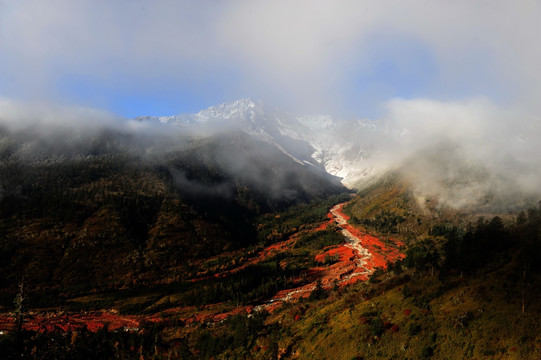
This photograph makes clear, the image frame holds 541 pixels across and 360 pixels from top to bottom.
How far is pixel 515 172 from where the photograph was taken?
175 m

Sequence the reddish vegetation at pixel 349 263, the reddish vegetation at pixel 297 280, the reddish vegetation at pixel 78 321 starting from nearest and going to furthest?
1. the reddish vegetation at pixel 78 321
2. the reddish vegetation at pixel 297 280
3. the reddish vegetation at pixel 349 263

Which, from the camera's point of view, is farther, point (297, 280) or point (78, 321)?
point (297, 280)

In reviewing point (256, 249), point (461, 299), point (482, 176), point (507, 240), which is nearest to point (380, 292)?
point (461, 299)

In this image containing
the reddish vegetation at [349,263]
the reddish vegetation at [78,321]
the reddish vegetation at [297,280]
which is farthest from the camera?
the reddish vegetation at [349,263]

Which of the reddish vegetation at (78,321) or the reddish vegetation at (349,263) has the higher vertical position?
the reddish vegetation at (78,321)

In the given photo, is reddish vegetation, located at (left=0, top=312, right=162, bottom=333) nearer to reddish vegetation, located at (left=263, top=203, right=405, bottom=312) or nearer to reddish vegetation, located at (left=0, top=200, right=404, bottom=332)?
reddish vegetation, located at (left=0, top=200, right=404, bottom=332)

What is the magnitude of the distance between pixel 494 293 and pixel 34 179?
222 m

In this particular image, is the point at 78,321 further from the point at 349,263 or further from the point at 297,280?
the point at 349,263

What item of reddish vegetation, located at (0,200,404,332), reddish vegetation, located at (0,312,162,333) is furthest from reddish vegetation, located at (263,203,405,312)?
reddish vegetation, located at (0,312,162,333)

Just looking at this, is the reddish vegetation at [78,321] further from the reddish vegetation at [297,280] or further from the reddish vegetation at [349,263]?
the reddish vegetation at [349,263]

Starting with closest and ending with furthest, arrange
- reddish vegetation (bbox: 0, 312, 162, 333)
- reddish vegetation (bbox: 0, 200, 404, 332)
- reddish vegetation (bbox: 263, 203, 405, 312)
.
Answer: reddish vegetation (bbox: 0, 312, 162, 333), reddish vegetation (bbox: 0, 200, 404, 332), reddish vegetation (bbox: 263, 203, 405, 312)

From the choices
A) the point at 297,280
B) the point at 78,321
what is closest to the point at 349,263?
the point at 297,280

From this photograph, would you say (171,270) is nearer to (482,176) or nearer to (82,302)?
(82,302)

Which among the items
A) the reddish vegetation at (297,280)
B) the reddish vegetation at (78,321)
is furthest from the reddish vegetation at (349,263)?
the reddish vegetation at (78,321)
